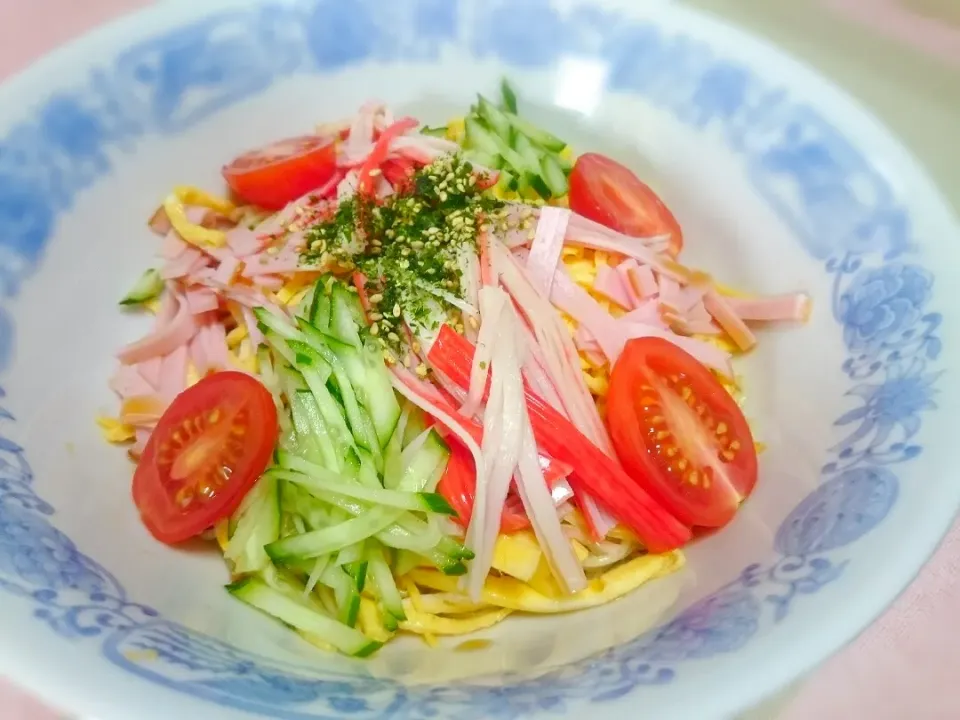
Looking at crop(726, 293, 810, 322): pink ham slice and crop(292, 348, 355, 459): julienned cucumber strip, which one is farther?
crop(726, 293, 810, 322): pink ham slice

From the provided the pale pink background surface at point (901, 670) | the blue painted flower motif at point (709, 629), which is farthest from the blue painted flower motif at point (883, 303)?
the blue painted flower motif at point (709, 629)

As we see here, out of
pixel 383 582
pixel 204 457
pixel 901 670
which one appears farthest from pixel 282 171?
pixel 901 670

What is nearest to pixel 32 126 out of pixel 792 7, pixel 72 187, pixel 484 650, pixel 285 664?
pixel 72 187

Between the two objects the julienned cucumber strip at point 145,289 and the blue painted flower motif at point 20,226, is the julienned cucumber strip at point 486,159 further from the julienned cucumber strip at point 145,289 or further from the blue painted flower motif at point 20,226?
the blue painted flower motif at point 20,226

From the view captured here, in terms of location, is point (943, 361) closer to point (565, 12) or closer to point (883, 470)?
point (883, 470)

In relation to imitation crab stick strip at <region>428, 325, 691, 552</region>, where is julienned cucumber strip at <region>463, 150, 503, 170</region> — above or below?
above

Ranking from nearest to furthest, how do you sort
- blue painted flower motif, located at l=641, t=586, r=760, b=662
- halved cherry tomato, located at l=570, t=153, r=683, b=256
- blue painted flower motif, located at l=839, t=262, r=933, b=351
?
blue painted flower motif, located at l=641, t=586, r=760, b=662, blue painted flower motif, located at l=839, t=262, r=933, b=351, halved cherry tomato, located at l=570, t=153, r=683, b=256

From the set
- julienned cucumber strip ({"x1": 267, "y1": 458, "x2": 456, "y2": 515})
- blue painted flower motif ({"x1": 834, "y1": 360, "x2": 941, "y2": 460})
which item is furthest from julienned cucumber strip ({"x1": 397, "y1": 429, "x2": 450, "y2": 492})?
blue painted flower motif ({"x1": 834, "y1": 360, "x2": 941, "y2": 460})

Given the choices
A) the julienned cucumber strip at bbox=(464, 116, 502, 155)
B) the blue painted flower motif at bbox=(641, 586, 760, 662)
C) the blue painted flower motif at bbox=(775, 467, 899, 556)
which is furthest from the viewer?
the julienned cucumber strip at bbox=(464, 116, 502, 155)

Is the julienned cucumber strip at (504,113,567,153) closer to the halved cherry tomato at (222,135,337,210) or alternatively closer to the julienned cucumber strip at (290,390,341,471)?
the halved cherry tomato at (222,135,337,210)
